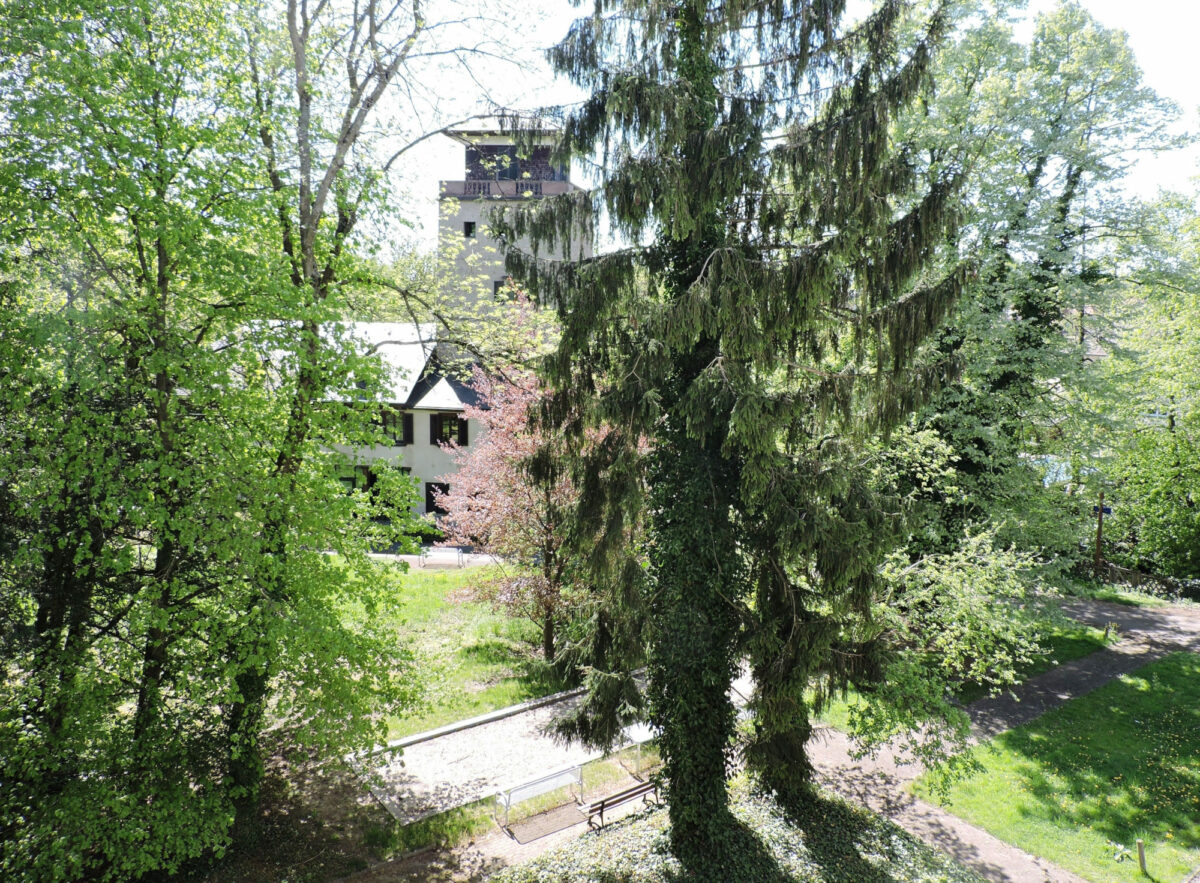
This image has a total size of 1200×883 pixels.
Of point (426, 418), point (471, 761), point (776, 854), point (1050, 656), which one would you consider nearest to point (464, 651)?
point (471, 761)

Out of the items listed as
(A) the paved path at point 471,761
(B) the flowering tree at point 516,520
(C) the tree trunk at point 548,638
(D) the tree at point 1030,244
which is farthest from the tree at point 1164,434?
(A) the paved path at point 471,761

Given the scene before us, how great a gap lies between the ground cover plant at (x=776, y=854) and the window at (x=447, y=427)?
19.1m

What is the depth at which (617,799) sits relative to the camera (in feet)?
36.1

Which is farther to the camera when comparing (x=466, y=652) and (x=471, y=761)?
(x=466, y=652)

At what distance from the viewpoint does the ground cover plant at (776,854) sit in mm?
9312

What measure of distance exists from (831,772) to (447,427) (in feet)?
64.6

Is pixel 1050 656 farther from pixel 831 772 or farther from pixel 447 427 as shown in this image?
pixel 447 427

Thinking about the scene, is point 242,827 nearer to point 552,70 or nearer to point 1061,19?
point 552,70

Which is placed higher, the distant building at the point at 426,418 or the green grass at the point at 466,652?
the distant building at the point at 426,418

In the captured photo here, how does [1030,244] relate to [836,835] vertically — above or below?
above

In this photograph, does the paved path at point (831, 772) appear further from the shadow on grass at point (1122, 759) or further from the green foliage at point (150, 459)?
the green foliage at point (150, 459)

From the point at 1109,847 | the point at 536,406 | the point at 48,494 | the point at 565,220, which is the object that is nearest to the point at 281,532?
the point at 48,494

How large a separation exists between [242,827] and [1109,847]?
13.3 m

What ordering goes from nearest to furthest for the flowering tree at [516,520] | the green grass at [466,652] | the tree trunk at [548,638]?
the green grass at [466,652], the flowering tree at [516,520], the tree trunk at [548,638]
